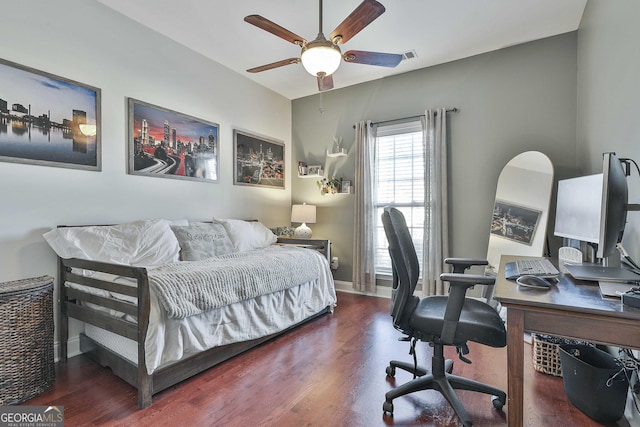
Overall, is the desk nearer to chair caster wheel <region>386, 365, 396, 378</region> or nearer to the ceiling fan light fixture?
chair caster wheel <region>386, 365, 396, 378</region>

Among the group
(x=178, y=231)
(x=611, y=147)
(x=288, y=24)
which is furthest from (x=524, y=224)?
(x=178, y=231)

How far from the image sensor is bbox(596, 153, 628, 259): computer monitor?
1.21 meters

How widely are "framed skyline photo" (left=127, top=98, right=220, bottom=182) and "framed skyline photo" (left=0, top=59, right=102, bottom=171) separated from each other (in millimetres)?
312

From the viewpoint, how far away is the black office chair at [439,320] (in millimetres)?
1468

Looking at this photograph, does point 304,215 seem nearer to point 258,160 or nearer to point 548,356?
point 258,160

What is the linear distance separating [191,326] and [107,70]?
2229 mm

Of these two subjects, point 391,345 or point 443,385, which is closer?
point 443,385

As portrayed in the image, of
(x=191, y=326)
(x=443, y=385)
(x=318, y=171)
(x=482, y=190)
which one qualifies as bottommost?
(x=443, y=385)

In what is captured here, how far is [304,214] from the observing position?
14.1ft

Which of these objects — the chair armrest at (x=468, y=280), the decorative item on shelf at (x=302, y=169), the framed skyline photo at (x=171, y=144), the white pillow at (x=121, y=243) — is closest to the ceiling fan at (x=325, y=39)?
the framed skyline photo at (x=171, y=144)

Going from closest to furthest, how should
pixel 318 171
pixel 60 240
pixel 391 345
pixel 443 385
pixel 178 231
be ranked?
1. pixel 443 385
2. pixel 60 240
3. pixel 391 345
4. pixel 178 231
5. pixel 318 171

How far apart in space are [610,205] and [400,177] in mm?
2731

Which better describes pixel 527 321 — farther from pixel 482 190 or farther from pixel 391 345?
pixel 482 190

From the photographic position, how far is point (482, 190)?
3414mm
